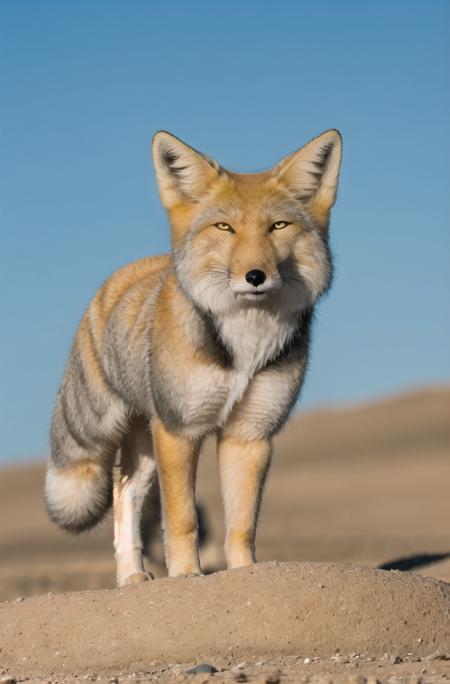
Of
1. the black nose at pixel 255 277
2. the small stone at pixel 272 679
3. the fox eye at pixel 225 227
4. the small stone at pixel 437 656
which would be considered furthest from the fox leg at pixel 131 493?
the small stone at pixel 272 679

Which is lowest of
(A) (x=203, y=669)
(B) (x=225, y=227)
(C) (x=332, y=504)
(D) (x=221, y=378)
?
(C) (x=332, y=504)

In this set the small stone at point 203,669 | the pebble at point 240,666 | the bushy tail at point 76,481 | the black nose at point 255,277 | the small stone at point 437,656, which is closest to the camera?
the small stone at point 203,669

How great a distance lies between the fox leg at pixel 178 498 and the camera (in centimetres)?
783

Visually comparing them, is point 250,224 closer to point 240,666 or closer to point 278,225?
point 278,225

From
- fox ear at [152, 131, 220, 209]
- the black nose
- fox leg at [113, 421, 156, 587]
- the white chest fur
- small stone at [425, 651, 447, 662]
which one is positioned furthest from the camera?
fox leg at [113, 421, 156, 587]

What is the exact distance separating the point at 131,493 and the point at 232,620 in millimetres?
2385

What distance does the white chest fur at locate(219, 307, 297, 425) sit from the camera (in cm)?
763

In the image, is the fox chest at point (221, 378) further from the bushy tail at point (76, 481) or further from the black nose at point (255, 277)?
the bushy tail at point (76, 481)

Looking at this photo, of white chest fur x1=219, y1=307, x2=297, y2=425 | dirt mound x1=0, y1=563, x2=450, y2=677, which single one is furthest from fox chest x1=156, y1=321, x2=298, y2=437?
dirt mound x1=0, y1=563, x2=450, y2=677

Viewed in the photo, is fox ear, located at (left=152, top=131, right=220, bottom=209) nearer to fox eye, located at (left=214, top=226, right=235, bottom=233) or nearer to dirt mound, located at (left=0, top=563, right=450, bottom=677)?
fox eye, located at (left=214, top=226, right=235, bottom=233)

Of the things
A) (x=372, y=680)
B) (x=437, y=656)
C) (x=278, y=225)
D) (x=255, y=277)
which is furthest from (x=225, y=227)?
(x=372, y=680)

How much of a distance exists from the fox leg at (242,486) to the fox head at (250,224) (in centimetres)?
88

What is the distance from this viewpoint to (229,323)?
25.0 ft

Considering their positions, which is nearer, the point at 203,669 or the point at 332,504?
the point at 203,669
